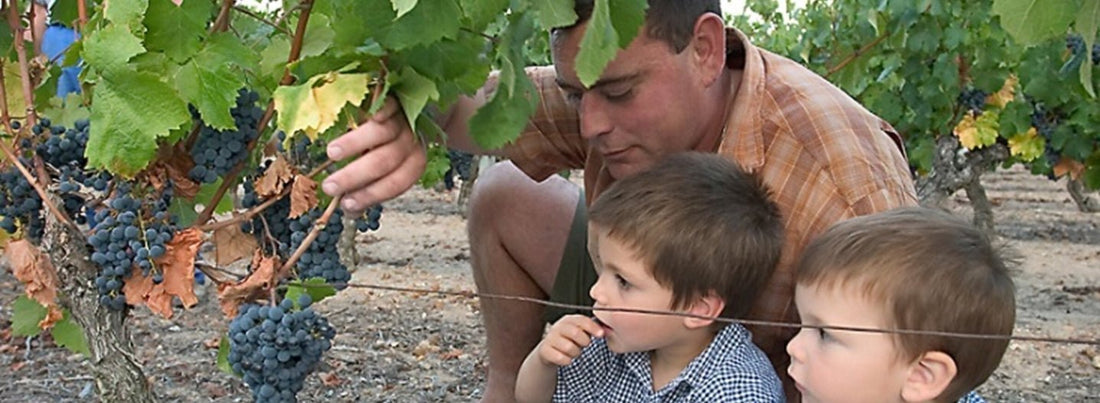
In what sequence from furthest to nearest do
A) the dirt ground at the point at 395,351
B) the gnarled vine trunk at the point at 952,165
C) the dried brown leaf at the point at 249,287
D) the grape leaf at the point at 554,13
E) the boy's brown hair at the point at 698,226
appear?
the gnarled vine trunk at the point at 952,165 < the dirt ground at the point at 395,351 < the boy's brown hair at the point at 698,226 < the dried brown leaf at the point at 249,287 < the grape leaf at the point at 554,13

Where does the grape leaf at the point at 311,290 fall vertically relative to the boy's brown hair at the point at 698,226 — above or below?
below

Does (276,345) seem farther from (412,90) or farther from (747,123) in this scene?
(747,123)

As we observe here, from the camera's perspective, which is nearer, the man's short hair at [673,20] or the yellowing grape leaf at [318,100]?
the yellowing grape leaf at [318,100]

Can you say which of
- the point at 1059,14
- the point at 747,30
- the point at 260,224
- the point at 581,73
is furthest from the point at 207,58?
the point at 747,30

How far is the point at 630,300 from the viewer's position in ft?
6.57

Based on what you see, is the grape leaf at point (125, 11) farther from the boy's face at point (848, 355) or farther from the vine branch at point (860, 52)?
the vine branch at point (860, 52)

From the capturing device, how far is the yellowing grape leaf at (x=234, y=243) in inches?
81.2

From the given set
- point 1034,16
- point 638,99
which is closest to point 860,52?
point 638,99

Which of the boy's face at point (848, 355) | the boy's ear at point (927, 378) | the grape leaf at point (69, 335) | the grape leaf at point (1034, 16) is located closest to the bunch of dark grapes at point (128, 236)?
the grape leaf at point (69, 335)

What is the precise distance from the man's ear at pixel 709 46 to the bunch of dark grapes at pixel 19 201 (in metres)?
1.22

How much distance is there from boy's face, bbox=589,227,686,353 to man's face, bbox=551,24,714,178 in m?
0.30

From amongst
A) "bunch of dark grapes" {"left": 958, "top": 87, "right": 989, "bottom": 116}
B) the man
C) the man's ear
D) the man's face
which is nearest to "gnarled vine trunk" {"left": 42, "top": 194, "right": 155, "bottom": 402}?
the man

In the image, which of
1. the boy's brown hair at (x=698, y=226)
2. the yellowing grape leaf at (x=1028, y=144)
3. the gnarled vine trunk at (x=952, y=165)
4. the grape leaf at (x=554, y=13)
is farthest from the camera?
the gnarled vine trunk at (x=952, y=165)

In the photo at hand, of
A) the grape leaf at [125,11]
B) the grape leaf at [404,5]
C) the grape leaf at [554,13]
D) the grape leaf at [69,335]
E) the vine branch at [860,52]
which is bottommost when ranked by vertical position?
the vine branch at [860,52]
